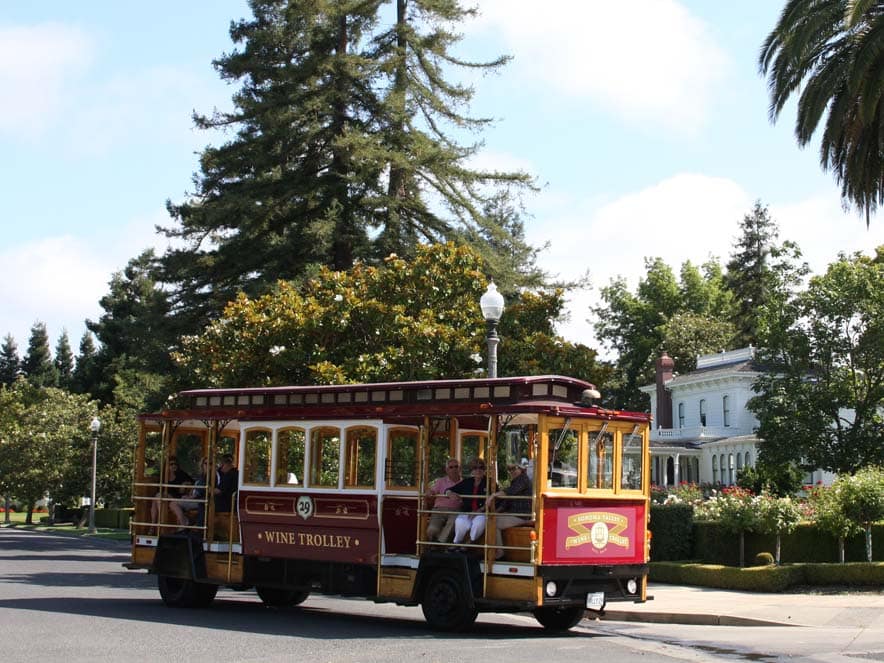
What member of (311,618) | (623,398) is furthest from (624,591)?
(623,398)

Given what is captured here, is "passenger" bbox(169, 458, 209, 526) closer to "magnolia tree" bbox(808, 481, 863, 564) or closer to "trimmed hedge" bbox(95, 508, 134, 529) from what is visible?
"magnolia tree" bbox(808, 481, 863, 564)

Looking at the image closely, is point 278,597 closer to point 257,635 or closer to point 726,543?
point 257,635

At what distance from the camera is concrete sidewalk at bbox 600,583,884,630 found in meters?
16.6

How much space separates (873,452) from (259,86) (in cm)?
2462

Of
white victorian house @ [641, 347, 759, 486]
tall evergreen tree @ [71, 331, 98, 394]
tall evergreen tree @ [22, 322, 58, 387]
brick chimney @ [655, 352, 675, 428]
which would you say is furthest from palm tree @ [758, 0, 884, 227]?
tall evergreen tree @ [22, 322, 58, 387]

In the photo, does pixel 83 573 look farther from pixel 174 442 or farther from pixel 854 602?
pixel 854 602

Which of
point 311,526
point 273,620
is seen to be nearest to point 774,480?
point 311,526

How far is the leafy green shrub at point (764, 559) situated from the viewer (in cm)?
2205

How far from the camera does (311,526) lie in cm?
1623

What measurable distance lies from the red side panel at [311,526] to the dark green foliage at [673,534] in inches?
424

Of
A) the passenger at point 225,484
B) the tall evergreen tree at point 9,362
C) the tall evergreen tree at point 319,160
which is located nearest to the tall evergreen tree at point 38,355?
the tall evergreen tree at point 9,362

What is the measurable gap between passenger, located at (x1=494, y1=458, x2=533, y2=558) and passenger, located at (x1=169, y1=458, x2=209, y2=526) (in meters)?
5.50

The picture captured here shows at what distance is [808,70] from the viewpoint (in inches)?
1064

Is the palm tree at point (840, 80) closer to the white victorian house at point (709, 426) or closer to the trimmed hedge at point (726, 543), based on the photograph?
the trimmed hedge at point (726, 543)
